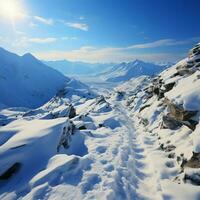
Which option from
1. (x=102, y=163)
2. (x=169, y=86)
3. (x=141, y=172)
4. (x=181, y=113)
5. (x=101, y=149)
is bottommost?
(x=101, y=149)

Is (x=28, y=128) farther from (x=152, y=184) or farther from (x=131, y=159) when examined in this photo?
(x=152, y=184)

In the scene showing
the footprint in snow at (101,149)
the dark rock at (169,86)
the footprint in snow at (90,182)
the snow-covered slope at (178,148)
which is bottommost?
the footprint in snow at (101,149)

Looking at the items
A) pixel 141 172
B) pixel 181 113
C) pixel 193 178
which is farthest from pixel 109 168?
pixel 181 113

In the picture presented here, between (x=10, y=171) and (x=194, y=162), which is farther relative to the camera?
(x=10, y=171)

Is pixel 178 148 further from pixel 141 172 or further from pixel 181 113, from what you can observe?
pixel 141 172

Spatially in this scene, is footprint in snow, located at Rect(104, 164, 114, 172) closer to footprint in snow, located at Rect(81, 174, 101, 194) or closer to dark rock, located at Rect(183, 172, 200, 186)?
footprint in snow, located at Rect(81, 174, 101, 194)

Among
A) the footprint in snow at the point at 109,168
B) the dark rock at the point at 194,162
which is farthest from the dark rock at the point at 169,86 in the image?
the footprint in snow at the point at 109,168

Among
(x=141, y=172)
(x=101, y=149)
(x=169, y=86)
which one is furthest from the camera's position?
(x=169, y=86)

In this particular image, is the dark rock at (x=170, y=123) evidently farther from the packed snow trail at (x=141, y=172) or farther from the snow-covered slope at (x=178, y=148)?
the packed snow trail at (x=141, y=172)

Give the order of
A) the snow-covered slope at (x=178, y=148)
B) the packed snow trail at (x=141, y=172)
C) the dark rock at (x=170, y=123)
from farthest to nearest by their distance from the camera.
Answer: the dark rock at (x=170, y=123), the packed snow trail at (x=141, y=172), the snow-covered slope at (x=178, y=148)

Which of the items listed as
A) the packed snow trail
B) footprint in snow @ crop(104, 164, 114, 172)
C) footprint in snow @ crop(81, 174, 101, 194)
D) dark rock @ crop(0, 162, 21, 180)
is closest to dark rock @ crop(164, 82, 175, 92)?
the packed snow trail

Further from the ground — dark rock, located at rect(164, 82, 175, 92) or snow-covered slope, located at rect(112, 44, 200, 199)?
dark rock, located at rect(164, 82, 175, 92)

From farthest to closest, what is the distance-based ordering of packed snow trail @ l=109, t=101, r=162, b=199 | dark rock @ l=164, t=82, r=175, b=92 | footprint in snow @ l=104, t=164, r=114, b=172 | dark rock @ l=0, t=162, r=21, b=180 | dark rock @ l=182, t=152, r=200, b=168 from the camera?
dark rock @ l=164, t=82, r=175, b=92, footprint in snow @ l=104, t=164, r=114, b=172, dark rock @ l=0, t=162, r=21, b=180, dark rock @ l=182, t=152, r=200, b=168, packed snow trail @ l=109, t=101, r=162, b=199

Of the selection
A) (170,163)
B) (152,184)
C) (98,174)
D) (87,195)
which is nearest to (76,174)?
(98,174)
